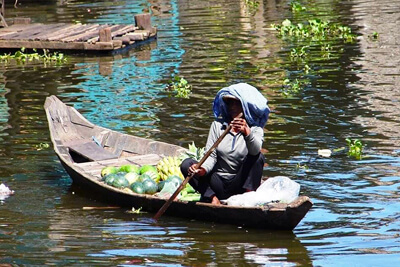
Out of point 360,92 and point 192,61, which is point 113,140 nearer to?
point 360,92

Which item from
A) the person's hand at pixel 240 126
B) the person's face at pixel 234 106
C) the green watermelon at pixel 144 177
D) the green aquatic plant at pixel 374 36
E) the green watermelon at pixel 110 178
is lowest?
the green aquatic plant at pixel 374 36

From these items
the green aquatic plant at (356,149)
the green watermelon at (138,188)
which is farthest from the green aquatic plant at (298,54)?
the green watermelon at (138,188)

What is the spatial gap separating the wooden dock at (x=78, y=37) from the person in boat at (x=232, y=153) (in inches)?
433

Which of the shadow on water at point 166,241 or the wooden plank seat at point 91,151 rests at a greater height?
the wooden plank seat at point 91,151

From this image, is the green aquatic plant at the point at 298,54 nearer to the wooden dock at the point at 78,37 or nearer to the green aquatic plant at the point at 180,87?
the green aquatic plant at the point at 180,87

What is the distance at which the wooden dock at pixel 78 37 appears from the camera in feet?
62.3

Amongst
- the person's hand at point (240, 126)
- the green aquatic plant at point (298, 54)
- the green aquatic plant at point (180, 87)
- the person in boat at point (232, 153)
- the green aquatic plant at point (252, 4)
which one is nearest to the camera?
the person's hand at point (240, 126)

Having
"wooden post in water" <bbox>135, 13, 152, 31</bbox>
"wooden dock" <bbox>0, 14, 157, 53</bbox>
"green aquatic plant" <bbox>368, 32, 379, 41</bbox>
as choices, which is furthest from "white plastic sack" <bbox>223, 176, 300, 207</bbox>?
"wooden post in water" <bbox>135, 13, 152, 31</bbox>

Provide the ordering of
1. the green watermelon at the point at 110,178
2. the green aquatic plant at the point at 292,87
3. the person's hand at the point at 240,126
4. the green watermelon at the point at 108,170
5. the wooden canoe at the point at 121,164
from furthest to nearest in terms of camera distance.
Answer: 1. the green aquatic plant at the point at 292,87
2. the green watermelon at the point at 108,170
3. the green watermelon at the point at 110,178
4. the person's hand at the point at 240,126
5. the wooden canoe at the point at 121,164

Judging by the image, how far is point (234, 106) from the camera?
802cm

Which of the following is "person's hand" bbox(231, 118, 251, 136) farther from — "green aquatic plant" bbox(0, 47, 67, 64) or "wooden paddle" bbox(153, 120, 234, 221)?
"green aquatic plant" bbox(0, 47, 67, 64)

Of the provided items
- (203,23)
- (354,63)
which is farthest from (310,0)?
(354,63)

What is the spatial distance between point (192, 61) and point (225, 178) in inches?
388

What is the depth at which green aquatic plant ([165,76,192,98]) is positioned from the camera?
1459 centimetres
